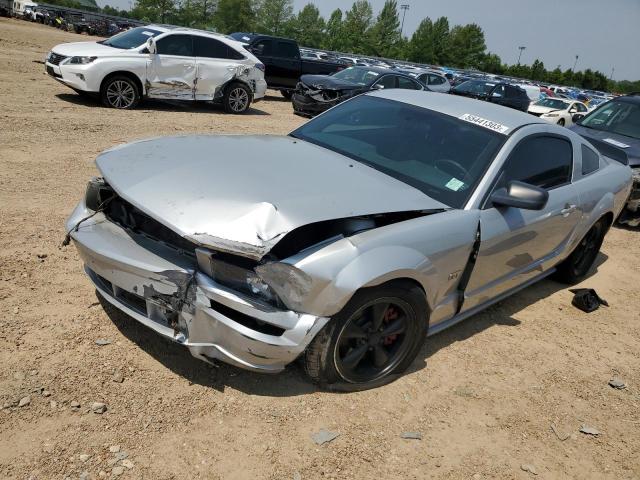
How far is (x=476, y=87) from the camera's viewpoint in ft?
60.8

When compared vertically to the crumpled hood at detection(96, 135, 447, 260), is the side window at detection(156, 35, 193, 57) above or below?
above

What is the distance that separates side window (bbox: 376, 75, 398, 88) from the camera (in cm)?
1396

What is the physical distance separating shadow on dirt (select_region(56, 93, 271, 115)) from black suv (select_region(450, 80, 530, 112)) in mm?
8424

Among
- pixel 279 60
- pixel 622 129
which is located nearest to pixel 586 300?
pixel 622 129

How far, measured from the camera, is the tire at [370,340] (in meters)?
2.72

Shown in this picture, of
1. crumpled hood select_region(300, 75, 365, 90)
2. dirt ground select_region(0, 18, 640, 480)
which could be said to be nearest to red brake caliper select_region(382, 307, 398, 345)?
dirt ground select_region(0, 18, 640, 480)

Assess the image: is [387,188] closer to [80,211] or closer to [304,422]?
[304,422]

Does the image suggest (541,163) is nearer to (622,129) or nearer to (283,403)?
(283,403)

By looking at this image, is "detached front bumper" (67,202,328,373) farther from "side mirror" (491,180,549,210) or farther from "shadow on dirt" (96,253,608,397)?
"side mirror" (491,180,549,210)

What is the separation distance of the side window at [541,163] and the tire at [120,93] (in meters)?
8.50

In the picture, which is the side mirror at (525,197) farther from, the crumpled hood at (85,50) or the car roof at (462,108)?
the crumpled hood at (85,50)

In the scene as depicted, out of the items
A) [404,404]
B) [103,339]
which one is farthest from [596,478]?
[103,339]

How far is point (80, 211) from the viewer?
3281 mm

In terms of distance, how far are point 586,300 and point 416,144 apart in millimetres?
2288
